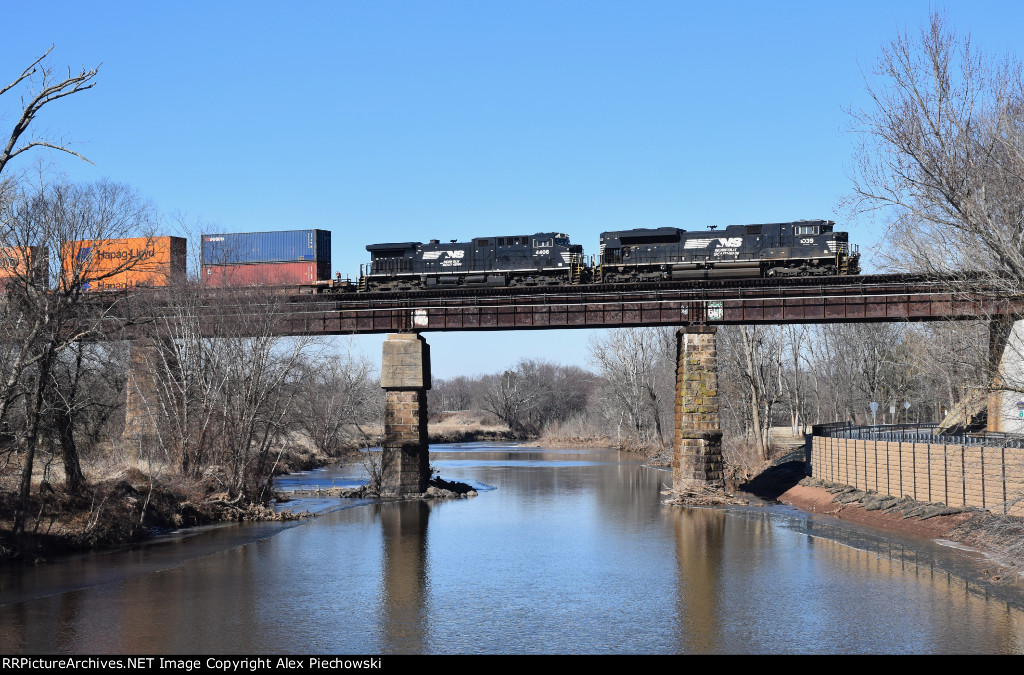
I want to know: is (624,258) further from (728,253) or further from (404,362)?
(404,362)

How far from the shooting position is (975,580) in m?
18.4

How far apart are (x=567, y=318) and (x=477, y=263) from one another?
14013 mm

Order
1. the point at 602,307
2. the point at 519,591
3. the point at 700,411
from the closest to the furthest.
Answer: the point at 519,591, the point at 700,411, the point at 602,307

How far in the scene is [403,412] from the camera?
35.2m

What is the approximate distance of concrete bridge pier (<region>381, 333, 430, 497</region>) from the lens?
35.1 m

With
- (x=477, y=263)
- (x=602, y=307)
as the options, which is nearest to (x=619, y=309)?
(x=602, y=307)

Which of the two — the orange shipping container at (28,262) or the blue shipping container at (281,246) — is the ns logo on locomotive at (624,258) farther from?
the orange shipping container at (28,262)

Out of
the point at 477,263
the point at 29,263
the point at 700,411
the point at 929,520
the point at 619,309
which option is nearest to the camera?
the point at 29,263

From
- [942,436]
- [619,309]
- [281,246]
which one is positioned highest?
[281,246]

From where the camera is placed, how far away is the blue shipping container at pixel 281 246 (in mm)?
49094

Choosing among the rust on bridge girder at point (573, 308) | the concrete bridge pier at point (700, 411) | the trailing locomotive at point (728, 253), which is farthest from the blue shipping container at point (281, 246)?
the concrete bridge pier at point (700, 411)

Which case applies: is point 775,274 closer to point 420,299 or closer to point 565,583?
point 420,299

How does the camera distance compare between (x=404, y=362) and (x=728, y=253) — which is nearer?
(x=404, y=362)

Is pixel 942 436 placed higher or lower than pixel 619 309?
lower
